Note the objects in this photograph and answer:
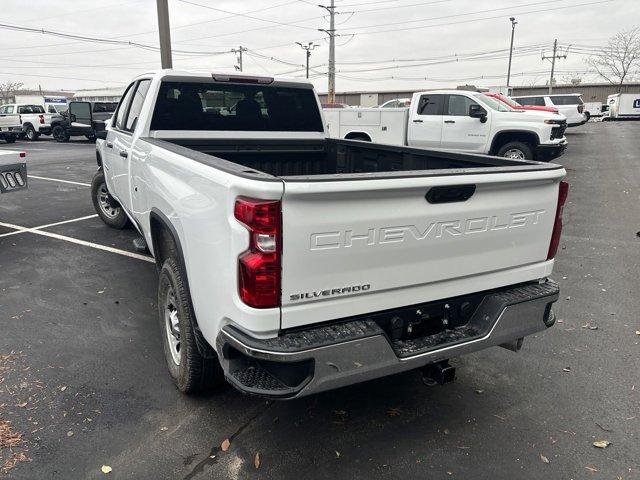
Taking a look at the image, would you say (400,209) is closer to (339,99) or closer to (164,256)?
(164,256)

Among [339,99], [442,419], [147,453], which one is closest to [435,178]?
[442,419]

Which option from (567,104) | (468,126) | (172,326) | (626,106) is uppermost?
(626,106)

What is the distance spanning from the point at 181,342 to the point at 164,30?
14845 mm

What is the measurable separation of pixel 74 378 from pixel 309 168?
9.43 feet

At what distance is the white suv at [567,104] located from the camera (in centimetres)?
2577

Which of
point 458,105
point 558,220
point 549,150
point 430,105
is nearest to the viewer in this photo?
point 558,220

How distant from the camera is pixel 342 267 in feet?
7.68

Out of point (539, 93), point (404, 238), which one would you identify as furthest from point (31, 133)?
point (539, 93)

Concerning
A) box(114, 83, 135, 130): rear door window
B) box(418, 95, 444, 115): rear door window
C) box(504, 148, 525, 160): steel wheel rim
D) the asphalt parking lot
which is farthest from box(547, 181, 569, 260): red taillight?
box(418, 95, 444, 115): rear door window

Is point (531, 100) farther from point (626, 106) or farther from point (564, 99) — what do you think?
point (626, 106)

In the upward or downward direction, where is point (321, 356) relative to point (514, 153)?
downward

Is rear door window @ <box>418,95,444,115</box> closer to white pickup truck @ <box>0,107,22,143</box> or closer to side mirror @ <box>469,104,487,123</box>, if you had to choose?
side mirror @ <box>469,104,487,123</box>

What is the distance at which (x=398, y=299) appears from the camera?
102 inches

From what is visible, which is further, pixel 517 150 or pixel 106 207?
pixel 517 150
